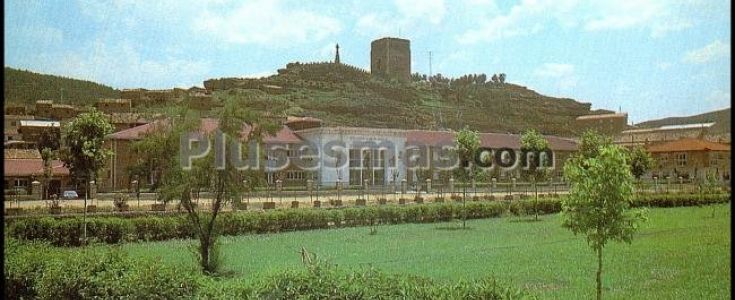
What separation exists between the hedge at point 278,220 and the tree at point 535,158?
0.48m

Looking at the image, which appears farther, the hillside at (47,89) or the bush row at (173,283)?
the hillside at (47,89)

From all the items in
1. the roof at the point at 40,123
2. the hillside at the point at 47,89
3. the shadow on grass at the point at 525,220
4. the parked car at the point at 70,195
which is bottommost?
the shadow on grass at the point at 525,220

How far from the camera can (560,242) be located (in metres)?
10.6

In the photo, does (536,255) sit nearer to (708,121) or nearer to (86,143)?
(708,121)

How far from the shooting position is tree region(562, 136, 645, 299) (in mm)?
7125

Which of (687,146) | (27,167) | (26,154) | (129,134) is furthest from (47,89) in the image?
(687,146)

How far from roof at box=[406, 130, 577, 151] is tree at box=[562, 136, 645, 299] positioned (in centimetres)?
658

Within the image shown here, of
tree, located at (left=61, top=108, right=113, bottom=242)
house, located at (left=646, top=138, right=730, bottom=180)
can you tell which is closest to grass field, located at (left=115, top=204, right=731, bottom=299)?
house, located at (left=646, top=138, right=730, bottom=180)

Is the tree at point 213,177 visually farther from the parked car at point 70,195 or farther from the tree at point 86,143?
the parked car at point 70,195

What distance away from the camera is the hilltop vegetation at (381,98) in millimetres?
10930

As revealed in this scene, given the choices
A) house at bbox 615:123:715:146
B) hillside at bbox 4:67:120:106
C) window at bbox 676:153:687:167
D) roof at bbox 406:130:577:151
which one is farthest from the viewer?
roof at bbox 406:130:577:151

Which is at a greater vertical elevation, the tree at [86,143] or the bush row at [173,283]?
the tree at [86,143]

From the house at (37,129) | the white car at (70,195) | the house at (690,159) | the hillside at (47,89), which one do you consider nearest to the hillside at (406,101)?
the house at (690,159)

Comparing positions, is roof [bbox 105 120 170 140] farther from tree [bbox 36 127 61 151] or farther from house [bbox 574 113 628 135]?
house [bbox 574 113 628 135]
